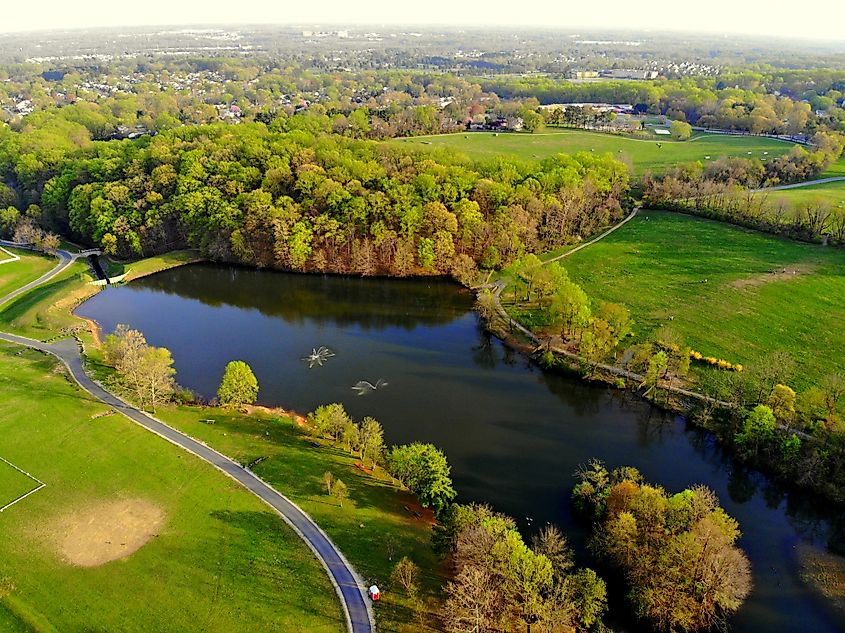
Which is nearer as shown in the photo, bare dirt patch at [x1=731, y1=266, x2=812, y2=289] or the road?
bare dirt patch at [x1=731, y1=266, x2=812, y2=289]

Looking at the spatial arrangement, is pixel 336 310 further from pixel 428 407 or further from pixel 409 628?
pixel 409 628

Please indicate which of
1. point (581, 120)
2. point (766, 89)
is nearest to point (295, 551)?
point (581, 120)

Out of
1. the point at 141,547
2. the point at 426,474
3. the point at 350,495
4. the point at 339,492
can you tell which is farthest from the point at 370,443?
the point at 141,547

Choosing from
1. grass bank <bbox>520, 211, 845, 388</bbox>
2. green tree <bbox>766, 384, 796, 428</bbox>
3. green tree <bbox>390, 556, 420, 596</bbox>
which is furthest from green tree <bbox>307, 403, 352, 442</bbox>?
green tree <bbox>766, 384, 796, 428</bbox>

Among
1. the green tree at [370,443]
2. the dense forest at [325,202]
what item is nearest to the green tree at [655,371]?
the green tree at [370,443]

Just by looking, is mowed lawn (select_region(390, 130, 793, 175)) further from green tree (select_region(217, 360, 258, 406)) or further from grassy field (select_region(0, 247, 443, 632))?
grassy field (select_region(0, 247, 443, 632))

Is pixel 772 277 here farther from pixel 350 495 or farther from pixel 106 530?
pixel 106 530
